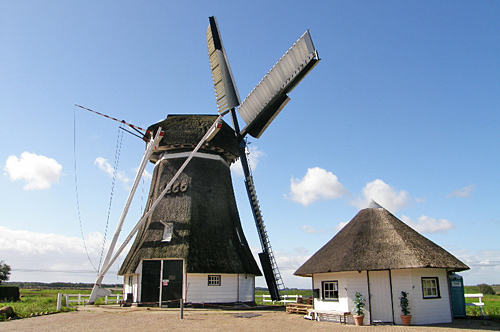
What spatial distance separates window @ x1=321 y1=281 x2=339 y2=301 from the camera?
15.1m

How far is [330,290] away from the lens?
15383 mm

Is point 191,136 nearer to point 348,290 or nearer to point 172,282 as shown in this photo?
point 172,282

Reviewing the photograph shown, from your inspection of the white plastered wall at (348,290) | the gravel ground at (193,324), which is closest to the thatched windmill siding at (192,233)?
the gravel ground at (193,324)

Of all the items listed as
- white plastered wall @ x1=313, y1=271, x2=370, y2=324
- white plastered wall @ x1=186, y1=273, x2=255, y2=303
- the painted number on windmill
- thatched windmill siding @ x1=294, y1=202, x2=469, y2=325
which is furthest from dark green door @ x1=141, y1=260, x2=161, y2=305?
white plastered wall @ x1=313, y1=271, x2=370, y2=324

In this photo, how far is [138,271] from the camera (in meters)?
20.0

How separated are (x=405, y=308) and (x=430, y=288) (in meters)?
1.44

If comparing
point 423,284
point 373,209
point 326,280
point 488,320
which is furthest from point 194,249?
point 488,320

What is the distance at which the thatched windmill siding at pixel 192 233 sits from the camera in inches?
778

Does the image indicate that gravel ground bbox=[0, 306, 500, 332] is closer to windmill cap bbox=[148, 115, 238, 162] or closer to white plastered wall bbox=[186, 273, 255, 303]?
white plastered wall bbox=[186, 273, 255, 303]

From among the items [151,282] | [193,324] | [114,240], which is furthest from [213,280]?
[193,324]

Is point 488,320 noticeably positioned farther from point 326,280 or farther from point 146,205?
point 146,205

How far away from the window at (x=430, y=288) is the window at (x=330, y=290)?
10.1 feet

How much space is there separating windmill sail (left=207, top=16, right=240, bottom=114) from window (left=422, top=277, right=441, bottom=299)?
1460 centimetres

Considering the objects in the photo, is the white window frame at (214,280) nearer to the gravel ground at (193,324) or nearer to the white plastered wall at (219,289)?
the white plastered wall at (219,289)
